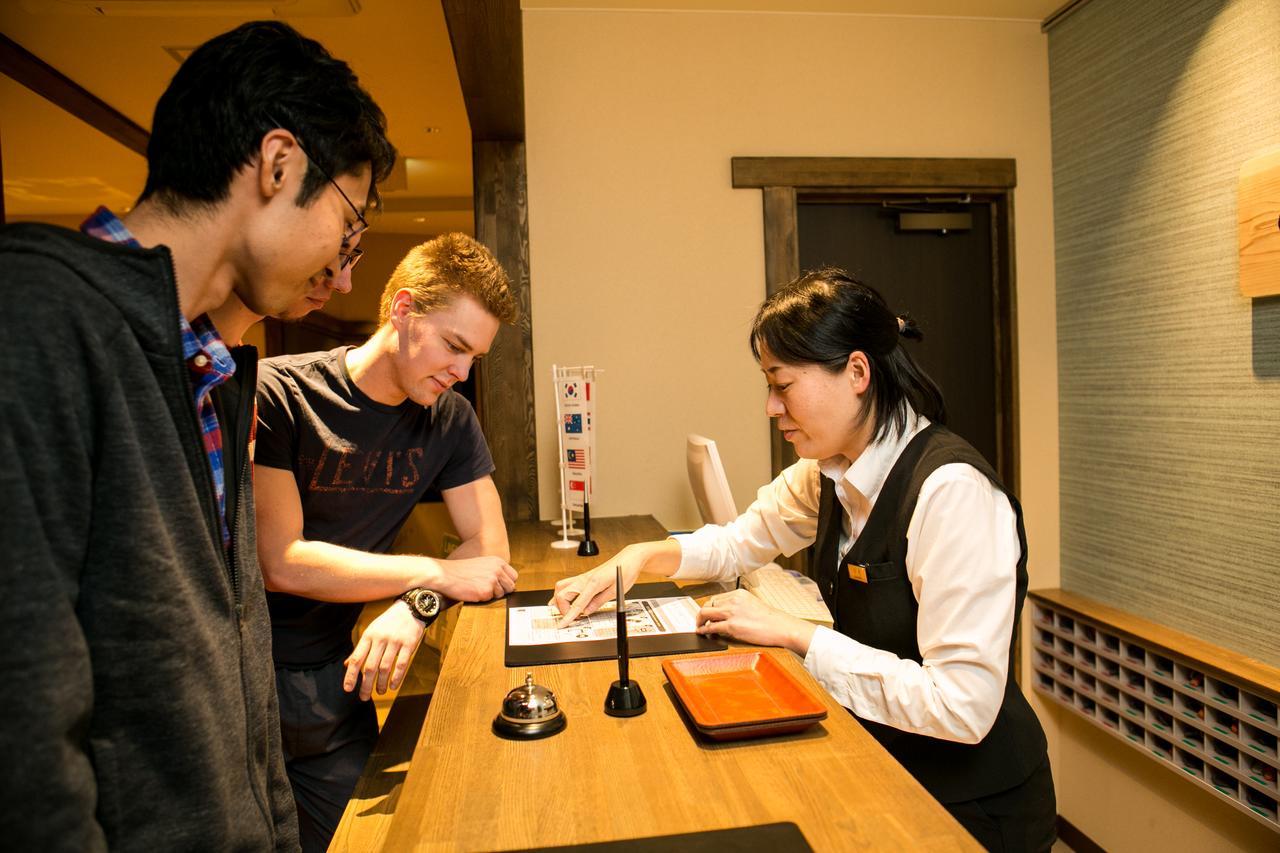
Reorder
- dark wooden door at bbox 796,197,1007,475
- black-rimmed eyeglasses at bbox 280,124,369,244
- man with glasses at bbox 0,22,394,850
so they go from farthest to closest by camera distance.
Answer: dark wooden door at bbox 796,197,1007,475 < black-rimmed eyeglasses at bbox 280,124,369,244 < man with glasses at bbox 0,22,394,850

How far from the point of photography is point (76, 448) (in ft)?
2.19

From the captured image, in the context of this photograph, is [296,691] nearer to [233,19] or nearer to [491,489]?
[491,489]

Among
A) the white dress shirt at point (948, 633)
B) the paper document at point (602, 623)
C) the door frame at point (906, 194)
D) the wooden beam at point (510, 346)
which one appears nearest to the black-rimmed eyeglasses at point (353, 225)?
the paper document at point (602, 623)

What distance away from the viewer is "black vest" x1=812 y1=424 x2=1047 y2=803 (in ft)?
4.74

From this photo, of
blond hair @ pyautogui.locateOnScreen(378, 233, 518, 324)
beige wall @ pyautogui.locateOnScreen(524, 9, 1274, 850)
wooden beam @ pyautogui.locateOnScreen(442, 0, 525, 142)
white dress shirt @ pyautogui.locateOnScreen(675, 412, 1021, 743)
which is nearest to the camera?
white dress shirt @ pyautogui.locateOnScreen(675, 412, 1021, 743)

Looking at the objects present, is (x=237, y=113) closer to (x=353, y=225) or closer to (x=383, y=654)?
(x=353, y=225)

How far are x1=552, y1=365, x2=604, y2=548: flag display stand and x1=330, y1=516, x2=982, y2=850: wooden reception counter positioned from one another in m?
1.29

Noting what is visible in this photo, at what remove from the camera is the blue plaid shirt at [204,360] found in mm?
826

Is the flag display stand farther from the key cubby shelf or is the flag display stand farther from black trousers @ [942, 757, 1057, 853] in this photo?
the key cubby shelf

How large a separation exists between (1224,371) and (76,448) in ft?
9.74

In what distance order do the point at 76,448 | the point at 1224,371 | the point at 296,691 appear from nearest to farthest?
the point at 76,448
the point at 296,691
the point at 1224,371

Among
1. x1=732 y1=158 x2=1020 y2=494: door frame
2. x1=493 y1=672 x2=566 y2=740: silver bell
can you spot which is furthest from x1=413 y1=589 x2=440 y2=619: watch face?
x1=732 y1=158 x2=1020 y2=494: door frame

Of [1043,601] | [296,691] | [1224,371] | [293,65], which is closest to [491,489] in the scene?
[296,691]

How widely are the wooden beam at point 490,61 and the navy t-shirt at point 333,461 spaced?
88cm
